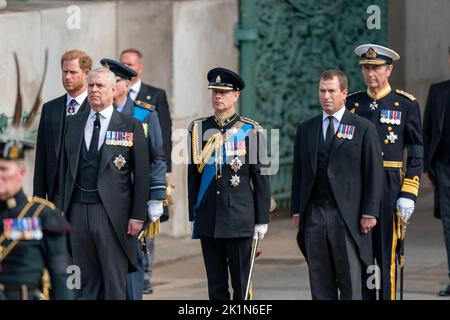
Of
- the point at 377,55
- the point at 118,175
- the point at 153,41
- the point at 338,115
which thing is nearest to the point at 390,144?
the point at 377,55

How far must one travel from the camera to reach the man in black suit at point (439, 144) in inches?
527

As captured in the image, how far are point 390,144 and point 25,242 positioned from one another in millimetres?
4334

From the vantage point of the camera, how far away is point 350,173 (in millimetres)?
10922

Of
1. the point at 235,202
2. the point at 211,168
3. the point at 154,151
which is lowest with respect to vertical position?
the point at 235,202

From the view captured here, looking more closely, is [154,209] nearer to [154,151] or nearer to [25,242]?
[154,151]

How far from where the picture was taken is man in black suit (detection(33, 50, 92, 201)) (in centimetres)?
1147

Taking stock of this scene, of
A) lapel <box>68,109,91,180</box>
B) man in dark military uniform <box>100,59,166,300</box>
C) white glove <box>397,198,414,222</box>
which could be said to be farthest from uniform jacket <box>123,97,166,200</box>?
white glove <box>397,198,414,222</box>

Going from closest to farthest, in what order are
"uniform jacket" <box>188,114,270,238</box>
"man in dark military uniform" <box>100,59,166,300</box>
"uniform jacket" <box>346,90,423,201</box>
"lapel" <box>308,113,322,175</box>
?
"lapel" <box>308,113,322,175</box> < "uniform jacket" <box>188,114,270,238</box> < "man in dark military uniform" <box>100,59,166,300</box> < "uniform jacket" <box>346,90,423,201</box>

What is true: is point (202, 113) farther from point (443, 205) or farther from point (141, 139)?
point (141, 139)

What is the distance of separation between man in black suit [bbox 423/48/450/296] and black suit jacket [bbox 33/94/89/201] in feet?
11.0

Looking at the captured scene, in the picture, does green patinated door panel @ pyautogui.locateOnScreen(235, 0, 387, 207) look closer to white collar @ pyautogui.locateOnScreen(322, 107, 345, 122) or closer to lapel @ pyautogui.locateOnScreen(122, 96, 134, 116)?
lapel @ pyautogui.locateOnScreen(122, 96, 134, 116)

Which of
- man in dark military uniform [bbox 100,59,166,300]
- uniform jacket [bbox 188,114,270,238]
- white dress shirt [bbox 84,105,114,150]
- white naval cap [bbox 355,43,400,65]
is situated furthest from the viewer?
white naval cap [bbox 355,43,400,65]
